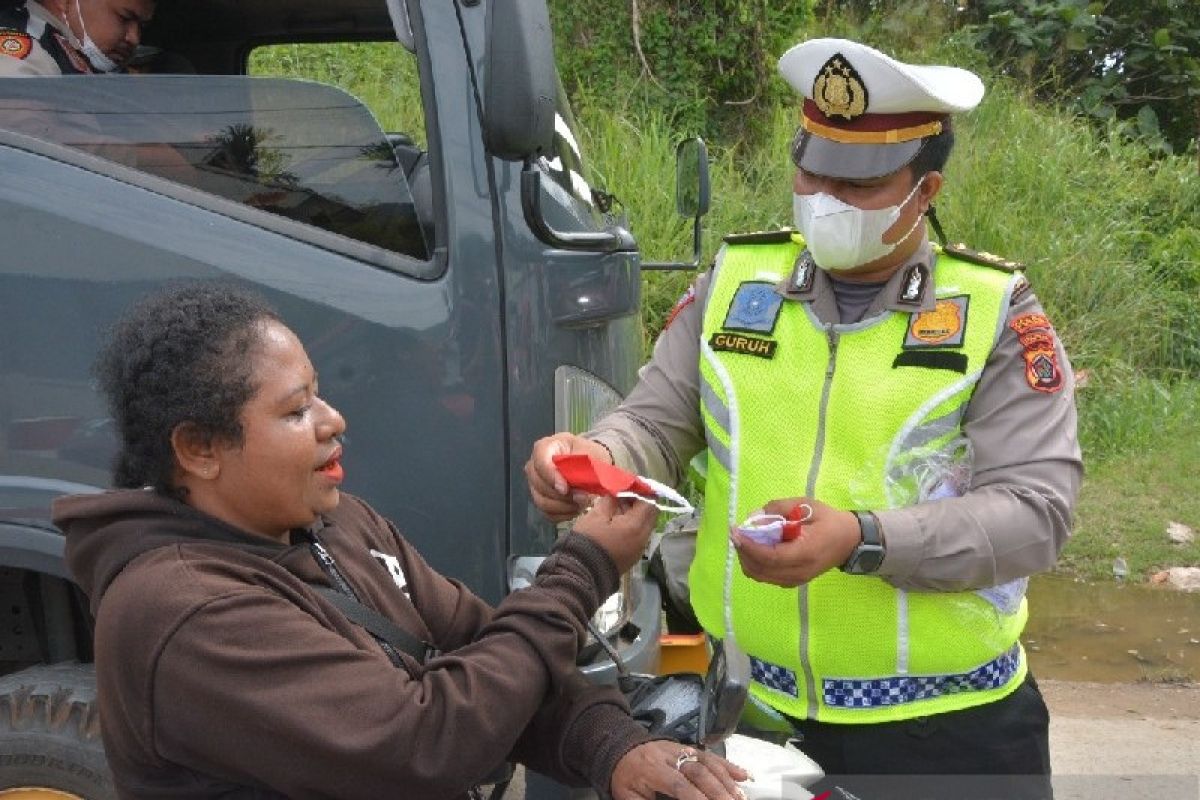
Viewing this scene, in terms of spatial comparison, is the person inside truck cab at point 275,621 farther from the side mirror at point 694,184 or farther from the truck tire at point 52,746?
the side mirror at point 694,184

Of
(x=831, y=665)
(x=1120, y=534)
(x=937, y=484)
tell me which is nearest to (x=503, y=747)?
(x=831, y=665)

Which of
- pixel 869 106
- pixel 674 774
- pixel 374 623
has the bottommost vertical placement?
pixel 674 774

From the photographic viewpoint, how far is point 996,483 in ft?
6.86

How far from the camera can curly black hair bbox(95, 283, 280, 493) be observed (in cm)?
177

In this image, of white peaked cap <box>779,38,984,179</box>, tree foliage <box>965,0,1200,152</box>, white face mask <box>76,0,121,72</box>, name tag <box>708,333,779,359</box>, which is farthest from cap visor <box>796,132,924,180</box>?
tree foliage <box>965,0,1200,152</box>

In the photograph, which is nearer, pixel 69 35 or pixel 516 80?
pixel 516 80

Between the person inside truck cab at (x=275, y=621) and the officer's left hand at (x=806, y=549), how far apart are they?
0.54 feet

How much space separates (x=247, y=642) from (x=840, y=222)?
114 cm

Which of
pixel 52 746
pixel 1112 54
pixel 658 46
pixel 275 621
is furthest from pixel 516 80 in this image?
pixel 1112 54

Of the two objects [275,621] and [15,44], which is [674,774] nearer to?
[275,621]

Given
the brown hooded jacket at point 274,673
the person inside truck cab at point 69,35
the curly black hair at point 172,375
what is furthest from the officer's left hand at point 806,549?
the person inside truck cab at point 69,35

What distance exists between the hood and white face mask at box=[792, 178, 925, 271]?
0.98 metres

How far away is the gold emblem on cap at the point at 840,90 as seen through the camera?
2186 mm

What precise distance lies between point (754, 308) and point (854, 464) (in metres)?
0.31
